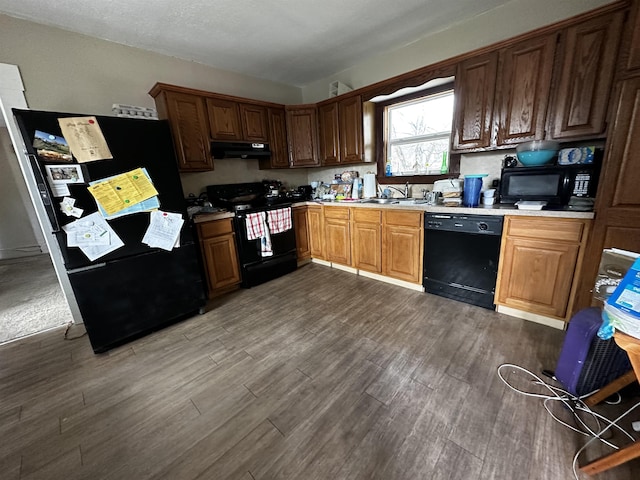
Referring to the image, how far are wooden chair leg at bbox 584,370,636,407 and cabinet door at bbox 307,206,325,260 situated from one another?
2.71m

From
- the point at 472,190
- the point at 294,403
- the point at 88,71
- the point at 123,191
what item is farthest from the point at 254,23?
the point at 294,403

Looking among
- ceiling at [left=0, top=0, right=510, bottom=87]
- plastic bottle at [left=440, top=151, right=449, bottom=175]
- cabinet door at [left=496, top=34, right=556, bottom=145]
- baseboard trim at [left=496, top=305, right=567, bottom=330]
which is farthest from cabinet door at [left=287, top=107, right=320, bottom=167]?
baseboard trim at [left=496, top=305, right=567, bottom=330]

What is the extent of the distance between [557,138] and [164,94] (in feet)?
11.4

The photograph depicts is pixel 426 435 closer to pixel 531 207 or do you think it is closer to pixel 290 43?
pixel 531 207

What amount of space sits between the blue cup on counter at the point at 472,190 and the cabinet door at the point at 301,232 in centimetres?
199

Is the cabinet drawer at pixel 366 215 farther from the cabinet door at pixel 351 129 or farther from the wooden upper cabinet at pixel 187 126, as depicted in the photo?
the wooden upper cabinet at pixel 187 126

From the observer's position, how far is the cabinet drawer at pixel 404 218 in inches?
98.9

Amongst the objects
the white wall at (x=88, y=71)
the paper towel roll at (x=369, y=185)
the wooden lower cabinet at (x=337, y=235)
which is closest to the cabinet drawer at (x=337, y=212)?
the wooden lower cabinet at (x=337, y=235)

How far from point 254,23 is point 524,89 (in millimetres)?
2355

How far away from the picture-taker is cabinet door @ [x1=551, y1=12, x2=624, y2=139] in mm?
1656

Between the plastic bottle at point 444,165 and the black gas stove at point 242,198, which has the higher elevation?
the plastic bottle at point 444,165

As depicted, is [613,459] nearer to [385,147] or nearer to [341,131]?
[385,147]

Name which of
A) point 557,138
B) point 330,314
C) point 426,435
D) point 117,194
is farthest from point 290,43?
point 426,435

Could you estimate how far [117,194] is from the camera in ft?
6.14
